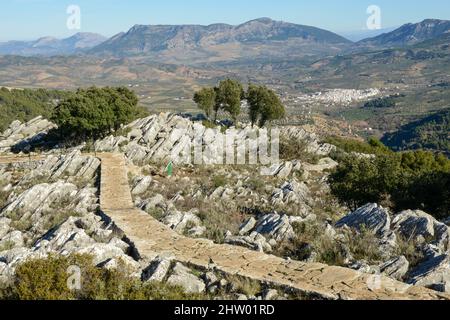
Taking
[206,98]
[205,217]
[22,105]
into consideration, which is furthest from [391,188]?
[22,105]

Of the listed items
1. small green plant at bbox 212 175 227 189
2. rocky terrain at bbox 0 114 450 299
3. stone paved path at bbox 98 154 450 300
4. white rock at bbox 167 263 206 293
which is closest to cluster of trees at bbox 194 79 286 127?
rocky terrain at bbox 0 114 450 299

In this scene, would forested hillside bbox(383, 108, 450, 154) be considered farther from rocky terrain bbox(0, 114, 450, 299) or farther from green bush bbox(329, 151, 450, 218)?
rocky terrain bbox(0, 114, 450, 299)

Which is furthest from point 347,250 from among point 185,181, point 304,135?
point 304,135

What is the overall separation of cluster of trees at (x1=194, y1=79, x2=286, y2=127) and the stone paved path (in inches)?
1864

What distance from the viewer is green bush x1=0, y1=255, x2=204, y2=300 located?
10484 millimetres

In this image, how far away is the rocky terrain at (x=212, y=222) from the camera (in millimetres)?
13352

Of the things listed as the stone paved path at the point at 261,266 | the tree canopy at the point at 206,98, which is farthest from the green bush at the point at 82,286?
the tree canopy at the point at 206,98

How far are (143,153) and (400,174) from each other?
71.5 feet

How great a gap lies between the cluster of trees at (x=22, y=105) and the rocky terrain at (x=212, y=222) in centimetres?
6018

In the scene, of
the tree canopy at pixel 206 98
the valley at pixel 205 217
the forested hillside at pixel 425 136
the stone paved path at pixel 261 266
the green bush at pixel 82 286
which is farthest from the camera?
the forested hillside at pixel 425 136

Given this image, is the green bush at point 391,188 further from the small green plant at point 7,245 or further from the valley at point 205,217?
→ the small green plant at point 7,245

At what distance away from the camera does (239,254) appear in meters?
14.9
